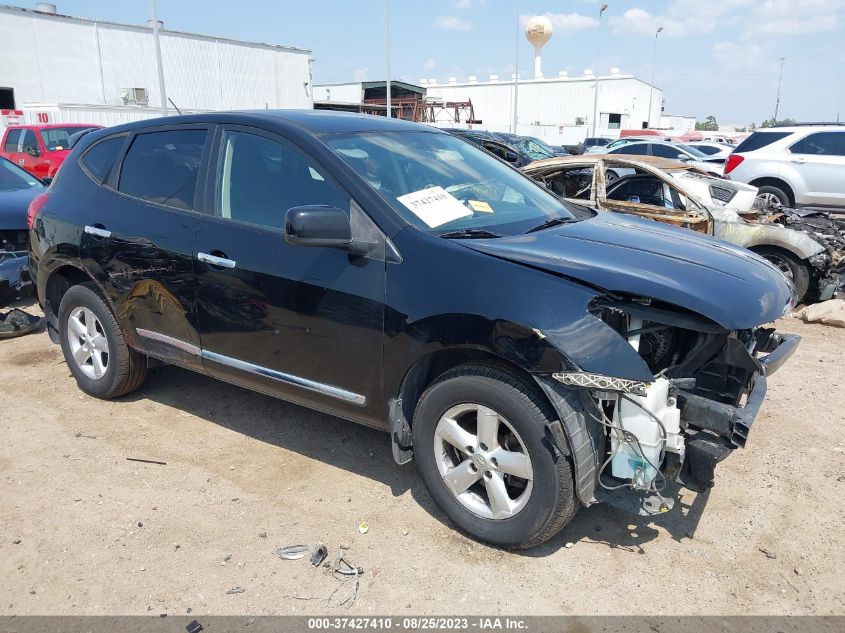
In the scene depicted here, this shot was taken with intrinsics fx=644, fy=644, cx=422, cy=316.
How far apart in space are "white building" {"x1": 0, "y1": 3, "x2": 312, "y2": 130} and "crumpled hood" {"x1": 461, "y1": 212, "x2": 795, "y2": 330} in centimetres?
2405

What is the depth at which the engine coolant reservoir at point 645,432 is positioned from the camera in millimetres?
2600

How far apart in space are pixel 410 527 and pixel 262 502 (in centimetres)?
81

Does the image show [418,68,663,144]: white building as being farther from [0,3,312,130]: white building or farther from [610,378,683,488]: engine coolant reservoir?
[610,378,683,488]: engine coolant reservoir

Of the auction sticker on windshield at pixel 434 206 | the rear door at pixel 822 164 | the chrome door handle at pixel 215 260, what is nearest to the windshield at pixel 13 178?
the chrome door handle at pixel 215 260

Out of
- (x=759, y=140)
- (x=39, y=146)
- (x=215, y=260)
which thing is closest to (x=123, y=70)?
(x=39, y=146)

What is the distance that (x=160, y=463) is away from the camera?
374cm

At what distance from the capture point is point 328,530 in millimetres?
3129

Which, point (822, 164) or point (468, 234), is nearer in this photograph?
point (468, 234)

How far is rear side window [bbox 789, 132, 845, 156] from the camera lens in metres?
11.0

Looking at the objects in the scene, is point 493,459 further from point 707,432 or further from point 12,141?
point 12,141

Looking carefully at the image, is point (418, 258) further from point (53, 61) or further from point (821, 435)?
point (53, 61)

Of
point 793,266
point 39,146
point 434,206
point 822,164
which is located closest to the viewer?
point 434,206

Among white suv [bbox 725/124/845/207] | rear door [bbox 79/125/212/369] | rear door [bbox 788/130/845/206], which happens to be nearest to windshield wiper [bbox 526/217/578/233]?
rear door [bbox 79/125/212/369]

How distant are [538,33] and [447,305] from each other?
2589 inches
